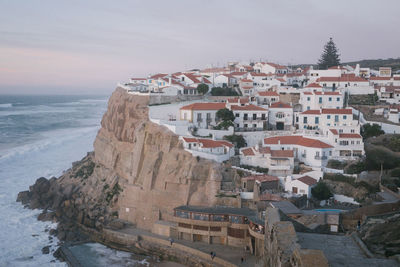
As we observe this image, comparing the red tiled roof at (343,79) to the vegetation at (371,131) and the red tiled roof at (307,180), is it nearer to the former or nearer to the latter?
the vegetation at (371,131)

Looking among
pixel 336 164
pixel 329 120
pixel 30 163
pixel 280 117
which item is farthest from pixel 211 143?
pixel 30 163

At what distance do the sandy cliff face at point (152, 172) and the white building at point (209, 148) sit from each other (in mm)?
467

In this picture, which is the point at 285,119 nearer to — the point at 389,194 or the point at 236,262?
the point at 389,194

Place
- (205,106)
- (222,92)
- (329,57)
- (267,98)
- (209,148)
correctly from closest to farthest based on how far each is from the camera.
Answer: (209,148) < (205,106) < (267,98) < (222,92) < (329,57)

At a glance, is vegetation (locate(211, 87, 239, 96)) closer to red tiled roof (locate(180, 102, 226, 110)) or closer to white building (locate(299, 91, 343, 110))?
red tiled roof (locate(180, 102, 226, 110))

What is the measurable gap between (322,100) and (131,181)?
18.7 metres

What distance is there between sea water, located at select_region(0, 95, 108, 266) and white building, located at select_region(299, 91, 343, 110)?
24.3 meters

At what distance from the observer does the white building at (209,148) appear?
2773 cm

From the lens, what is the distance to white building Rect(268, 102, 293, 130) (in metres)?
35.6

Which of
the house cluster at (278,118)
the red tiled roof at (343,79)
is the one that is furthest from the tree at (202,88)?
the red tiled roof at (343,79)

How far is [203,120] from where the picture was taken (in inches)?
1352

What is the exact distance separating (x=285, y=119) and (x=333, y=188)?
1112cm

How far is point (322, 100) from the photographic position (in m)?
35.9

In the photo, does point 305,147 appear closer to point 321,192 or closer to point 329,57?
point 321,192
